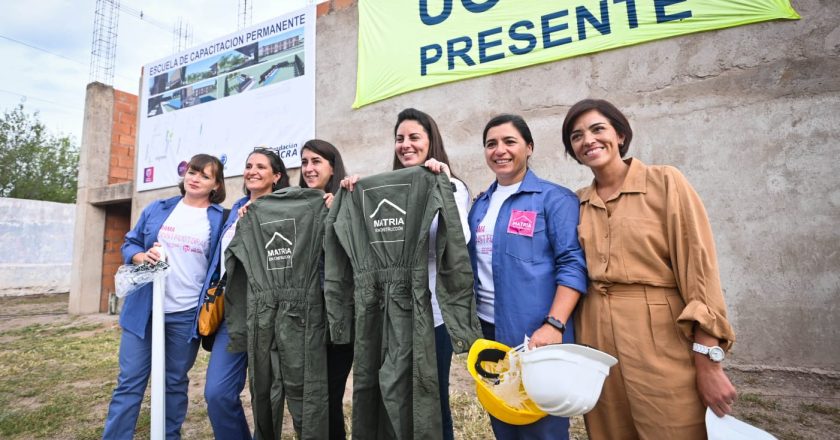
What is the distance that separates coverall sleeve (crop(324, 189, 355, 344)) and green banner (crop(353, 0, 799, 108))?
12.9 ft

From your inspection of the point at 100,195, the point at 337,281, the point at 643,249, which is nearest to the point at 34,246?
the point at 100,195

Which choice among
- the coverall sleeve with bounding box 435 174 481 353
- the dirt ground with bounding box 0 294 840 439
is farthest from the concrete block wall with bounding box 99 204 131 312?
the coverall sleeve with bounding box 435 174 481 353

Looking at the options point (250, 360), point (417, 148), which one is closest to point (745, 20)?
point (417, 148)

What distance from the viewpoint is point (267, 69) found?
7.11 meters

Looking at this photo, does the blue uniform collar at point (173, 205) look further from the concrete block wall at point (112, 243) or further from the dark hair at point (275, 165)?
the concrete block wall at point (112, 243)

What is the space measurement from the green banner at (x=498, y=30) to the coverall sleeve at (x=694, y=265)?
385 centimetres

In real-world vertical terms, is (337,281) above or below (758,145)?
below

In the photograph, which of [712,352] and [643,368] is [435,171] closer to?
[643,368]

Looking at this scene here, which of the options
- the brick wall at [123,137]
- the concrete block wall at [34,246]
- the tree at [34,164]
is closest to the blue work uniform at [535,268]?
the brick wall at [123,137]

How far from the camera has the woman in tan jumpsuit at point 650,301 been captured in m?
1.40

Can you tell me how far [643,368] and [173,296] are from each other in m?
2.49

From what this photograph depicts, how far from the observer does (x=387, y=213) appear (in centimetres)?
206

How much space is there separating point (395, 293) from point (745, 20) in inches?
182

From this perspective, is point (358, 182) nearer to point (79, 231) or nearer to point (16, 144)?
point (79, 231)
